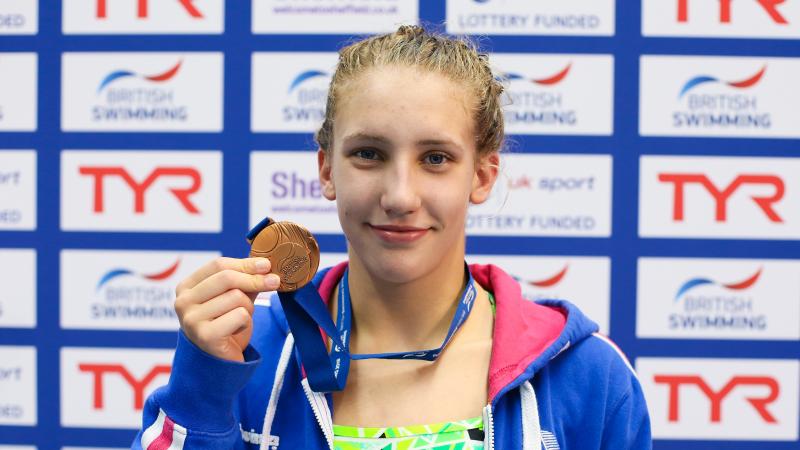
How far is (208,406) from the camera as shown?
0.96 metres

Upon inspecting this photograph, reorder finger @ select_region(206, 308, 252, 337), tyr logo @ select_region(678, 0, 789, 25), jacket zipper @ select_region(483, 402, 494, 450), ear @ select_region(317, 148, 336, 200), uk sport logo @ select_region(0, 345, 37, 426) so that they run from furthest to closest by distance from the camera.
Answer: uk sport logo @ select_region(0, 345, 37, 426)
tyr logo @ select_region(678, 0, 789, 25)
ear @ select_region(317, 148, 336, 200)
jacket zipper @ select_region(483, 402, 494, 450)
finger @ select_region(206, 308, 252, 337)

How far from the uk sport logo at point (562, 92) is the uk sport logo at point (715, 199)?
0.80ft

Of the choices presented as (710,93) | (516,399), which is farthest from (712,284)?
(516,399)

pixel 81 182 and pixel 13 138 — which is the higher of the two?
pixel 13 138

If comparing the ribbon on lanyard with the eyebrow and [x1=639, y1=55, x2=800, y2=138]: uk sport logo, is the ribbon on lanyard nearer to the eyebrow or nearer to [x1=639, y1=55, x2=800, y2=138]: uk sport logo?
the eyebrow

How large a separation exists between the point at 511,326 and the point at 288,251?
1.34 ft

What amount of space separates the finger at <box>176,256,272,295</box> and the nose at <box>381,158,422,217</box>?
0.21 meters

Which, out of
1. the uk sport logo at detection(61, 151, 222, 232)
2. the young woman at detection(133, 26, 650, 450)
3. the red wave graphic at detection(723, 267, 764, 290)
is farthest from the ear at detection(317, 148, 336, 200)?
the red wave graphic at detection(723, 267, 764, 290)

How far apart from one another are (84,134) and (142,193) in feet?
1.01

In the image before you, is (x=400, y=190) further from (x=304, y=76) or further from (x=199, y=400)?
(x=304, y=76)

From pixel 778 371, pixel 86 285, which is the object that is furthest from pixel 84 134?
pixel 778 371

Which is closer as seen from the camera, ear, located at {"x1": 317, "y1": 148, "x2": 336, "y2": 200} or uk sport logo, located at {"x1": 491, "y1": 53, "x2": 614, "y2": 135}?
ear, located at {"x1": 317, "y1": 148, "x2": 336, "y2": 200}

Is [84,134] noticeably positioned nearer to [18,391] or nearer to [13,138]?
[13,138]

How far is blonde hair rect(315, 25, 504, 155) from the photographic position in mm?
1080
